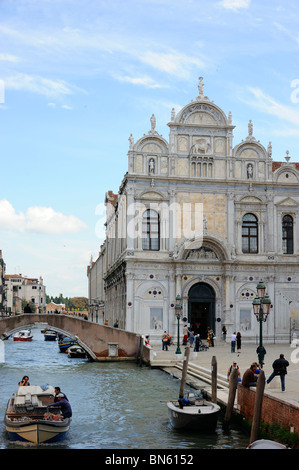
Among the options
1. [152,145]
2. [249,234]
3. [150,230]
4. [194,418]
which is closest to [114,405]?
[194,418]

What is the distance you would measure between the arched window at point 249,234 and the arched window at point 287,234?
1.91 metres

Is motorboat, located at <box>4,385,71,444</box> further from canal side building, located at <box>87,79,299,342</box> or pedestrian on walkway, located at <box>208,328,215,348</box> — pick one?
canal side building, located at <box>87,79,299,342</box>

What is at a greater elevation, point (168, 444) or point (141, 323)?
point (141, 323)

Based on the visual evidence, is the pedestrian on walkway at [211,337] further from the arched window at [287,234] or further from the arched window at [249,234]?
the arched window at [287,234]

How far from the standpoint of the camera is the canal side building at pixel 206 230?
39688 millimetres

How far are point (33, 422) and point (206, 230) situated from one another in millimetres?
24764

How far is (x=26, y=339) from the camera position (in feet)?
213

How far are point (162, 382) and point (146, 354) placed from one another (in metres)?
5.47

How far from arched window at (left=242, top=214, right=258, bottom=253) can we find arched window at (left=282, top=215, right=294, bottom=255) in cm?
191

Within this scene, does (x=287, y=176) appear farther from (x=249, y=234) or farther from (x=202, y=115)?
(x=202, y=115)

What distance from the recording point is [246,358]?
1206 inches

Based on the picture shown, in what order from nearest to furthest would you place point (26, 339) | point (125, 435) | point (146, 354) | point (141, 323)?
point (125, 435) < point (146, 354) < point (141, 323) < point (26, 339)
